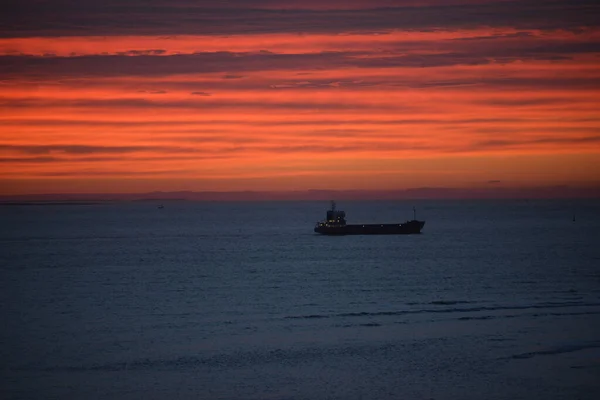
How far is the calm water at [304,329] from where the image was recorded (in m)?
36.5

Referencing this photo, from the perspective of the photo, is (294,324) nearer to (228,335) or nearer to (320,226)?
(228,335)

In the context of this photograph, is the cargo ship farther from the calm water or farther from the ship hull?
the calm water

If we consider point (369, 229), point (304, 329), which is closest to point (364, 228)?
point (369, 229)

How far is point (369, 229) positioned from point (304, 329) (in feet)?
345

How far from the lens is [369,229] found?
154m

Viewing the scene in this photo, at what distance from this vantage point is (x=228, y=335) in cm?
4747

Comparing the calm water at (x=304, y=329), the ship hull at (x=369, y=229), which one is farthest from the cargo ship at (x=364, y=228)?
the calm water at (x=304, y=329)

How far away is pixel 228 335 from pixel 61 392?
13.4 m

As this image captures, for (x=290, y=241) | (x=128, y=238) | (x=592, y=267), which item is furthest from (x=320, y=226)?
(x=592, y=267)

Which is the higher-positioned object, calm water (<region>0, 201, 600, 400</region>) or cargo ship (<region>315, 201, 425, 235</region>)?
cargo ship (<region>315, 201, 425, 235</region>)

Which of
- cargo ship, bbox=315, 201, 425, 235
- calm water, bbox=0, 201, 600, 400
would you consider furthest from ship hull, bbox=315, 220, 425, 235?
calm water, bbox=0, 201, 600, 400

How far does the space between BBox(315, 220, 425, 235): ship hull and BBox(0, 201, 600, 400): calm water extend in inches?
A: 2121

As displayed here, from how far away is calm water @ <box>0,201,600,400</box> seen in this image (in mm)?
36500

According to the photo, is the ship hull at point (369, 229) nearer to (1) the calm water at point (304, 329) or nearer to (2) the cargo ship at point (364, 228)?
(2) the cargo ship at point (364, 228)
